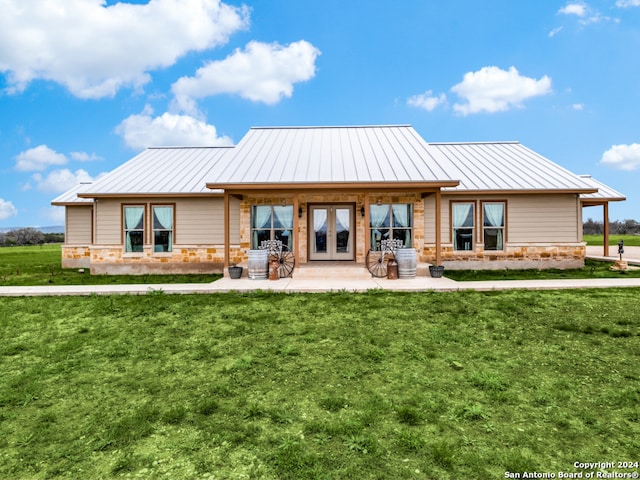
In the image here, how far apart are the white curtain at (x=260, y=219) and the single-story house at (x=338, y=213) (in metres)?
0.03

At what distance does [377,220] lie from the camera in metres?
12.9

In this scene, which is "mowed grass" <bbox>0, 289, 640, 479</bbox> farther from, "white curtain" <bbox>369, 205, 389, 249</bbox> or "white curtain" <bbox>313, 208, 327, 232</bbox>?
"white curtain" <bbox>313, 208, 327, 232</bbox>

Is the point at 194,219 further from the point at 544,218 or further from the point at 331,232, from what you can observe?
the point at 544,218

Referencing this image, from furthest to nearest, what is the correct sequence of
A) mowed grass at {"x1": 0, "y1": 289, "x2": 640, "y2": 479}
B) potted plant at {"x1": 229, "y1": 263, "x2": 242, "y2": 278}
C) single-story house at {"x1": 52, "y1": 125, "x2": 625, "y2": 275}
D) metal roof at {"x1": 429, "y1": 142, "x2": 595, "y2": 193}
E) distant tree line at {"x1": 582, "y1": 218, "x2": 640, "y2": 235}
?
distant tree line at {"x1": 582, "y1": 218, "x2": 640, "y2": 235} → metal roof at {"x1": 429, "y1": 142, "x2": 595, "y2": 193} → single-story house at {"x1": 52, "y1": 125, "x2": 625, "y2": 275} → potted plant at {"x1": 229, "y1": 263, "x2": 242, "y2": 278} → mowed grass at {"x1": 0, "y1": 289, "x2": 640, "y2": 479}

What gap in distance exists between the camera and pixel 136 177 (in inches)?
579

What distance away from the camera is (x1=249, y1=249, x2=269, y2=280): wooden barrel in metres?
10.9

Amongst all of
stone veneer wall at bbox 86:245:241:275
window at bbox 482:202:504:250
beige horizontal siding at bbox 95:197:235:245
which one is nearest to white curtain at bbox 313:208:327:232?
beige horizontal siding at bbox 95:197:235:245

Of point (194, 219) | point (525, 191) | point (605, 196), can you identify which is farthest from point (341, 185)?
point (605, 196)

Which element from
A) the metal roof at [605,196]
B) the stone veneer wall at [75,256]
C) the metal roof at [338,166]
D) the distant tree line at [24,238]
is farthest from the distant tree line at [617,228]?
the distant tree line at [24,238]

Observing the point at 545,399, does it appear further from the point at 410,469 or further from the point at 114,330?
the point at 114,330

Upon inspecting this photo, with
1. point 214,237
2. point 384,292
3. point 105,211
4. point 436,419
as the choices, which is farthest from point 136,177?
point 436,419

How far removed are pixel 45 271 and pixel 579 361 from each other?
17.6 m

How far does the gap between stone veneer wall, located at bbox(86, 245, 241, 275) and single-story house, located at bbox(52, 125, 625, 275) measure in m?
0.04

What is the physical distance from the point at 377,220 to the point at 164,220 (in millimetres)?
7923
